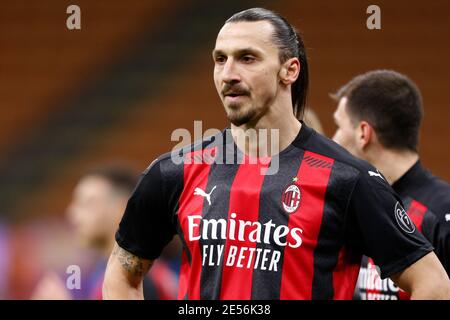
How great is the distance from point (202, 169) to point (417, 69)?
563 cm

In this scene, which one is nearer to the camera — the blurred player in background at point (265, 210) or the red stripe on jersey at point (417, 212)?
the blurred player in background at point (265, 210)

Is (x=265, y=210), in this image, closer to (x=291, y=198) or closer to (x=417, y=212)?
(x=291, y=198)

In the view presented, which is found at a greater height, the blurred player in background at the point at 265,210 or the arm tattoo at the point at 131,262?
the blurred player in background at the point at 265,210

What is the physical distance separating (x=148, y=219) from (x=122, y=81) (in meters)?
5.72

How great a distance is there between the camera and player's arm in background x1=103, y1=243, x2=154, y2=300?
127 inches

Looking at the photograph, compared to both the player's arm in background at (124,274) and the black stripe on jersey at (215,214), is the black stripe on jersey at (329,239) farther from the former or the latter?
the player's arm in background at (124,274)

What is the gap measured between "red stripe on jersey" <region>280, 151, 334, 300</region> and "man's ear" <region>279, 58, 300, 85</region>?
364 mm

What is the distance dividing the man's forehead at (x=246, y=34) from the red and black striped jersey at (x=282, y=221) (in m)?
0.36

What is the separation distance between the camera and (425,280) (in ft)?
9.48

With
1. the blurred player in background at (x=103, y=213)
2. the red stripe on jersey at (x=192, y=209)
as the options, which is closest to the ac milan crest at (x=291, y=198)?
the red stripe on jersey at (x=192, y=209)

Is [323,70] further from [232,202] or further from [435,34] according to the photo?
[232,202]

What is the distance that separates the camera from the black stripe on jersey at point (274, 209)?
294 centimetres

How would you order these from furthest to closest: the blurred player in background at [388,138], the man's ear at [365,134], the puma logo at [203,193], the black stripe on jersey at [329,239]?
the man's ear at [365,134], the blurred player in background at [388,138], the puma logo at [203,193], the black stripe on jersey at [329,239]

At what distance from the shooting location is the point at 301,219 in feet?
9.76
